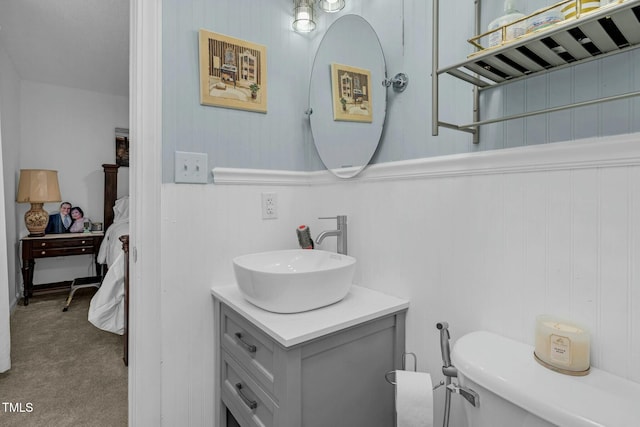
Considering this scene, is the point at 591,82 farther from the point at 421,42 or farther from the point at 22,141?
the point at 22,141

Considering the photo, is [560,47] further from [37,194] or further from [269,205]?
[37,194]

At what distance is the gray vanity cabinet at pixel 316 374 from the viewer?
845mm

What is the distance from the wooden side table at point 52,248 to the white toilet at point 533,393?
4.08 meters

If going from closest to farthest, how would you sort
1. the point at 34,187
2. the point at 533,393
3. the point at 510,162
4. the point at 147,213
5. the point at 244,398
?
the point at 533,393, the point at 510,162, the point at 244,398, the point at 147,213, the point at 34,187

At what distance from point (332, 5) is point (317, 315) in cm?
127

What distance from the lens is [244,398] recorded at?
104cm

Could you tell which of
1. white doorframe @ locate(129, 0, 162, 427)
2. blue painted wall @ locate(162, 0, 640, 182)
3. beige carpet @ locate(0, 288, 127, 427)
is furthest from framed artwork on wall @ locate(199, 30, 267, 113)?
beige carpet @ locate(0, 288, 127, 427)

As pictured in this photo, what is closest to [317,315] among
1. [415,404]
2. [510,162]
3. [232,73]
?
[415,404]

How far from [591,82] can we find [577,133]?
4.4 inches

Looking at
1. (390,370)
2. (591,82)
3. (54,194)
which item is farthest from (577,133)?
(54,194)

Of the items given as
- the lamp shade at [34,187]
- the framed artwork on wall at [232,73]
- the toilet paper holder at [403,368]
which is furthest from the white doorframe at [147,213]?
the lamp shade at [34,187]

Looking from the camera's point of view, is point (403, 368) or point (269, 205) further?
point (269, 205)

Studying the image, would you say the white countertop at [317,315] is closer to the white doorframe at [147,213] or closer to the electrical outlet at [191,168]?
the white doorframe at [147,213]

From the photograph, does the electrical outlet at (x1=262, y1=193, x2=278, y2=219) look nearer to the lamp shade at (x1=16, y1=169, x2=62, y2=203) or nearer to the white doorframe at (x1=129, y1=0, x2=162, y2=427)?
the white doorframe at (x1=129, y1=0, x2=162, y2=427)
